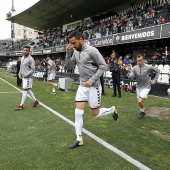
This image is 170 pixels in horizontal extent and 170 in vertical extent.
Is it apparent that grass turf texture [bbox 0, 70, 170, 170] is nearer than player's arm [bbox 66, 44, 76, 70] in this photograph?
Yes

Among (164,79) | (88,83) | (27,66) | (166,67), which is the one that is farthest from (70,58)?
(166,67)

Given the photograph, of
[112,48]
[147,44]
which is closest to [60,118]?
[147,44]

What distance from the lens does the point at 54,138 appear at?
4.79 m

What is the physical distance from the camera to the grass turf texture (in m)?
3.59

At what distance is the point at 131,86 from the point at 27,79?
7.53 m

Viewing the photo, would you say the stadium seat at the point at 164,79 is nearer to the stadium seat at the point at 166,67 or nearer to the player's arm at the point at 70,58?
the stadium seat at the point at 166,67

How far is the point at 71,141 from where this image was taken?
4617 mm

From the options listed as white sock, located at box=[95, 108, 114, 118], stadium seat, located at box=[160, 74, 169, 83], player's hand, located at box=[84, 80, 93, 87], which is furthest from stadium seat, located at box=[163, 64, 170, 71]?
player's hand, located at box=[84, 80, 93, 87]

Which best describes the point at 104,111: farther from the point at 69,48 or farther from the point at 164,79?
the point at 164,79

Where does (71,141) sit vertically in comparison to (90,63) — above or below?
below

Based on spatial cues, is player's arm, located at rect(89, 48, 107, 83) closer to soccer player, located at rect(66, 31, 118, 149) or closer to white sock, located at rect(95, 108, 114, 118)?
soccer player, located at rect(66, 31, 118, 149)

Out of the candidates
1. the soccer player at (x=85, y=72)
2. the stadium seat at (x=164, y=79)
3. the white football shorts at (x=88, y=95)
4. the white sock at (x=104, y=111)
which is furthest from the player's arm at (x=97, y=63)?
the stadium seat at (x=164, y=79)

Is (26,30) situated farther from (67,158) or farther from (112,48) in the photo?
(67,158)

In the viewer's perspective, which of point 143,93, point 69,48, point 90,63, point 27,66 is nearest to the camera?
point 90,63
